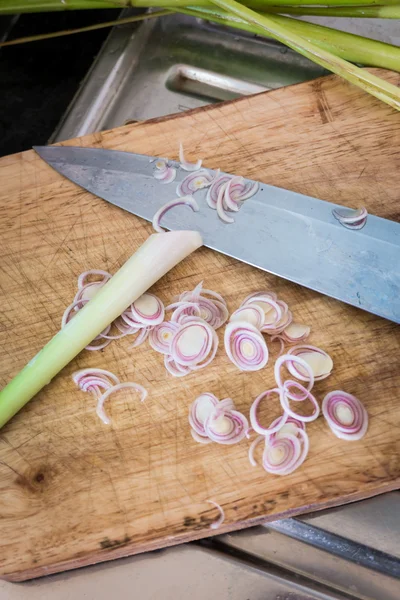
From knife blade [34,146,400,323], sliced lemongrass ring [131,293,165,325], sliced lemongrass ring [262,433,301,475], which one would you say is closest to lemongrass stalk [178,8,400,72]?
knife blade [34,146,400,323]

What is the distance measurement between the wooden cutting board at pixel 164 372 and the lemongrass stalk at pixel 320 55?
79mm

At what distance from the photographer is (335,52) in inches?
52.9

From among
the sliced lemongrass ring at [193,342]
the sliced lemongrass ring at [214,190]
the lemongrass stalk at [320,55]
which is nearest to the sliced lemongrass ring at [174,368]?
the sliced lemongrass ring at [193,342]

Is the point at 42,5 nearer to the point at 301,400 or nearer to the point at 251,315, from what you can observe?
the point at 251,315

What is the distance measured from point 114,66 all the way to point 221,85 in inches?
11.8

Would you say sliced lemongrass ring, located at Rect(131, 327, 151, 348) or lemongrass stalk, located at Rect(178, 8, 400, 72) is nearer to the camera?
sliced lemongrass ring, located at Rect(131, 327, 151, 348)

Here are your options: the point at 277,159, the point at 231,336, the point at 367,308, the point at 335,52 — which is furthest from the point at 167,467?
the point at 335,52

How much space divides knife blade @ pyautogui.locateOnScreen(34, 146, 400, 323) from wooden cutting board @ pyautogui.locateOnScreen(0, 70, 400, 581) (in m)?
0.04

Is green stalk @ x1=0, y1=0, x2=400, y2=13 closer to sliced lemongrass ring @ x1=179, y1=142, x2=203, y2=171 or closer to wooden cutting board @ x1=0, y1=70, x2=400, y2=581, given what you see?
wooden cutting board @ x1=0, y1=70, x2=400, y2=581

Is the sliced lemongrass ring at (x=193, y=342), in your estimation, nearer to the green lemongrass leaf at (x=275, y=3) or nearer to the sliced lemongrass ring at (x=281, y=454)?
the sliced lemongrass ring at (x=281, y=454)

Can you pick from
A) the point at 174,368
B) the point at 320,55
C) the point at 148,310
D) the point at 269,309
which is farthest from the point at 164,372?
the point at 320,55

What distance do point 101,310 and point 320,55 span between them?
678mm

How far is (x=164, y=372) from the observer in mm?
1147

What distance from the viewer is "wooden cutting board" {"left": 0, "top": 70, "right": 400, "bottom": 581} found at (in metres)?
1.02
